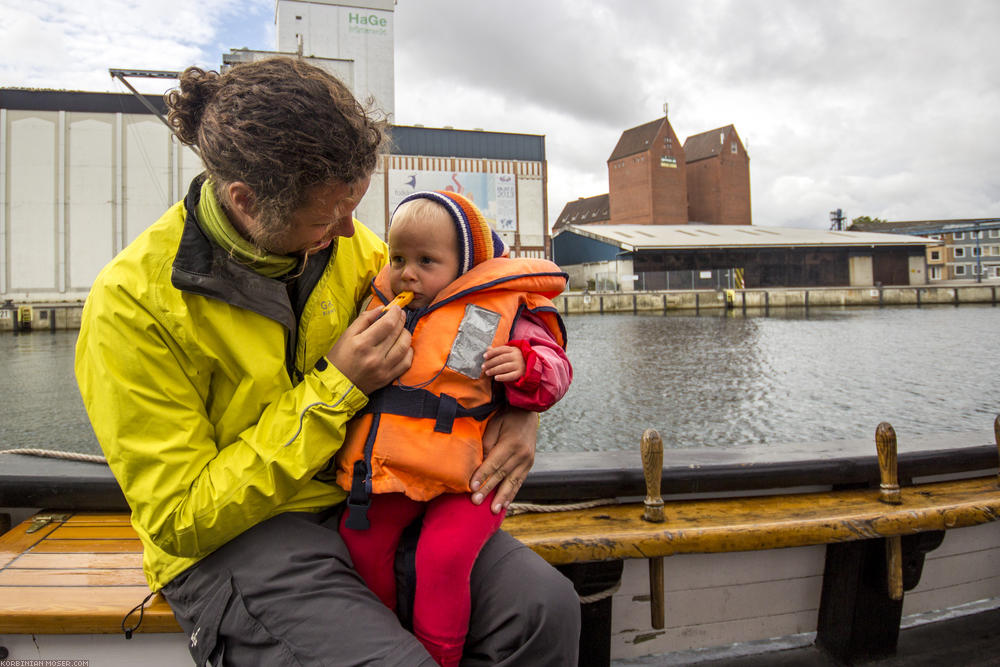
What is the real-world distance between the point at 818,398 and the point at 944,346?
7.47m

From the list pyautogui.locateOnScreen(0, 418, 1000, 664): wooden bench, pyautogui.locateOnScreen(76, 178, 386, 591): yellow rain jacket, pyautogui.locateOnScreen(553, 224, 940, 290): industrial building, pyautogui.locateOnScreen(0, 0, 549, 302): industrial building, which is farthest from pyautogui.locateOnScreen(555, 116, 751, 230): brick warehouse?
pyautogui.locateOnScreen(76, 178, 386, 591): yellow rain jacket

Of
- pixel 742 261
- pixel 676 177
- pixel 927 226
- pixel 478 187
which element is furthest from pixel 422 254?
pixel 927 226

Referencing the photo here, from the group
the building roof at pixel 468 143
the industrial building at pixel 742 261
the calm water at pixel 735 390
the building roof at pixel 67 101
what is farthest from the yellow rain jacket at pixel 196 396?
the building roof at pixel 468 143

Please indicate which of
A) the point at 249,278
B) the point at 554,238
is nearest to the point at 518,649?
the point at 249,278

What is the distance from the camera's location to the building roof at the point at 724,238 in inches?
1339

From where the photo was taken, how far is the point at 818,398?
29.2 ft

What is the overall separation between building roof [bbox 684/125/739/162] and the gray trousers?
1993 inches

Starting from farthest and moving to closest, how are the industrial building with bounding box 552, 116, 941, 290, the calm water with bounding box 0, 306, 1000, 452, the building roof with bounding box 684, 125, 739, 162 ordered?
1. the building roof with bounding box 684, 125, 739, 162
2. the industrial building with bounding box 552, 116, 941, 290
3. the calm water with bounding box 0, 306, 1000, 452

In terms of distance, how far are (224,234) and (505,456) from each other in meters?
0.70

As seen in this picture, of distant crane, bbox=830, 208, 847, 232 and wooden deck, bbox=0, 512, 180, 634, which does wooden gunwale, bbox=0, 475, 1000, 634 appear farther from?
distant crane, bbox=830, 208, 847, 232

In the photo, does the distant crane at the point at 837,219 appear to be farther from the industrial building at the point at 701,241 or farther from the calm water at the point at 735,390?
the calm water at the point at 735,390

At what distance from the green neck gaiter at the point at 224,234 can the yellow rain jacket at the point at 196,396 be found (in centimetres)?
2

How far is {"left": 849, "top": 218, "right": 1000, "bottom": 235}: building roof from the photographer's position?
63.7 metres

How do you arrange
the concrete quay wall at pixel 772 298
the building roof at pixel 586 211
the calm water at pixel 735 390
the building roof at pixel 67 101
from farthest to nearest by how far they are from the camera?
the building roof at pixel 586 211
the concrete quay wall at pixel 772 298
the building roof at pixel 67 101
the calm water at pixel 735 390
